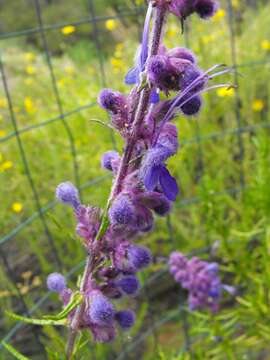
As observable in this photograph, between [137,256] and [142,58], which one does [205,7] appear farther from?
[137,256]

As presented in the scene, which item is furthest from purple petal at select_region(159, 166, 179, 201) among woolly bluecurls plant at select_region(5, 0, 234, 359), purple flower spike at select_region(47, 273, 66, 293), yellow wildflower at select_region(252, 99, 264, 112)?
yellow wildflower at select_region(252, 99, 264, 112)

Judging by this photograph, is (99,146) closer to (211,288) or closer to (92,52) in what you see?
(211,288)

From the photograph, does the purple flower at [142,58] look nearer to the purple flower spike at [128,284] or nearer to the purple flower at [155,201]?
the purple flower at [155,201]

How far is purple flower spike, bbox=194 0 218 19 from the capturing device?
82 cm

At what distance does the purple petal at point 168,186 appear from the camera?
2.98 feet

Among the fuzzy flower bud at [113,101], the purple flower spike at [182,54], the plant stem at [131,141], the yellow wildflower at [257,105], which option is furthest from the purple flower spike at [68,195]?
the yellow wildflower at [257,105]

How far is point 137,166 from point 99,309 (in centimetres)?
28

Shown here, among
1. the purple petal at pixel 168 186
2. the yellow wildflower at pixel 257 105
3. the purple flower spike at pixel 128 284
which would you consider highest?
the yellow wildflower at pixel 257 105

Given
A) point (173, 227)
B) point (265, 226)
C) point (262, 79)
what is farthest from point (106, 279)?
point (262, 79)

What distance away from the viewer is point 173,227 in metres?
Result: 2.88

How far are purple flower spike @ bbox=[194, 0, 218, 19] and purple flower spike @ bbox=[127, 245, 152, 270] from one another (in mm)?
455

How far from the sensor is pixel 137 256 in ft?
3.40

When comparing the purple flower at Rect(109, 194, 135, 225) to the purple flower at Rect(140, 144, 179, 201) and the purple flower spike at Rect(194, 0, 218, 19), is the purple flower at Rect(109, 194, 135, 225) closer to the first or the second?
the purple flower at Rect(140, 144, 179, 201)

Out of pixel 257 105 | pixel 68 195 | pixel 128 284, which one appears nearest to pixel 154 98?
pixel 68 195
